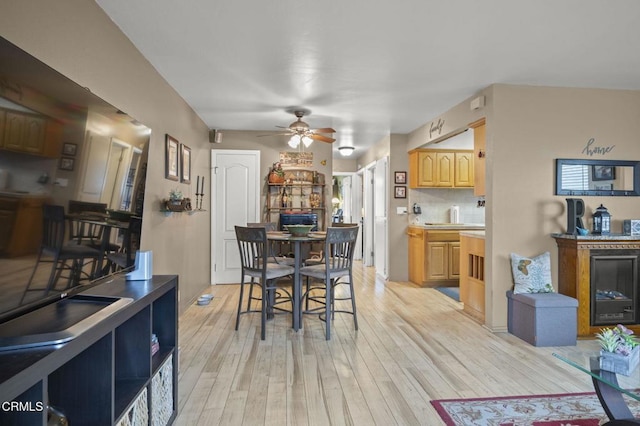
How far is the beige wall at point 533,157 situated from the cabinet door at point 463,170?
2.30 m

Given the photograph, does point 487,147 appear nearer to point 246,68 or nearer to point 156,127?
point 246,68

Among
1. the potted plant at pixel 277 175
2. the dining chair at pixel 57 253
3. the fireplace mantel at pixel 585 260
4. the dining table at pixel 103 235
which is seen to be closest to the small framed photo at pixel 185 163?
the potted plant at pixel 277 175

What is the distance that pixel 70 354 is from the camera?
102 centimetres

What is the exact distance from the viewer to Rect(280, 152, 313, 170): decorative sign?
5.71m

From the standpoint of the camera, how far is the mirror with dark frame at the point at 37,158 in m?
0.99

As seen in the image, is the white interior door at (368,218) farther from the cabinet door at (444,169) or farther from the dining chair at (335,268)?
the dining chair at (335,268)

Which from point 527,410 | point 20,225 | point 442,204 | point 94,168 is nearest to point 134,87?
point 94,168

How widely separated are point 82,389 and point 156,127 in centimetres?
251

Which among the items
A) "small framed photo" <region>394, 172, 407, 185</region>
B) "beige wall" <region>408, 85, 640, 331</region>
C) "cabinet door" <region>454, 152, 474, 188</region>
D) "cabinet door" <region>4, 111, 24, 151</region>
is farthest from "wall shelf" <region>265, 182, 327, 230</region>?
"cabinet door" <region>4, 111, 24, 151</region>

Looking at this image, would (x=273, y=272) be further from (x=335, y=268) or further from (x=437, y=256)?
(x=437, y=256)

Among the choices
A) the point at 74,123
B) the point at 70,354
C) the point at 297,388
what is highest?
the point at 74,123

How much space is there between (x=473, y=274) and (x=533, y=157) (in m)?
1.41

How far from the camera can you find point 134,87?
2.74 m

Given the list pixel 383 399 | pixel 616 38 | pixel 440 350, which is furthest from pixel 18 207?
pixel 616 38
